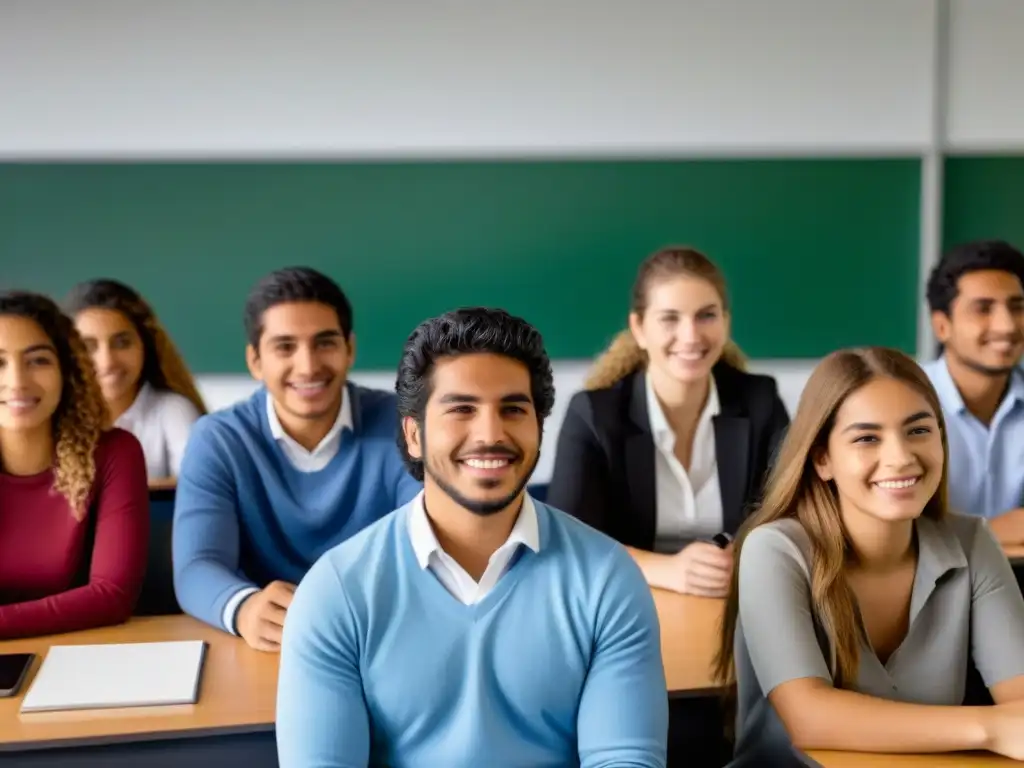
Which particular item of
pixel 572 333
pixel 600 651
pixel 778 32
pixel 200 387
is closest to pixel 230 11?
pixel 200 387

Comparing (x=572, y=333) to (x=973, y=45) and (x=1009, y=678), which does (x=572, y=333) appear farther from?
(x=1009, y=678)

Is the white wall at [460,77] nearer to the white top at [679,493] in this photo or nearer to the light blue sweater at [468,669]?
the white top at [679,493]

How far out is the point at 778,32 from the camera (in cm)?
451

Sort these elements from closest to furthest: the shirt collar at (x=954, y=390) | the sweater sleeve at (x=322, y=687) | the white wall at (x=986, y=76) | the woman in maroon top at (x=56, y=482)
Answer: the sweater sleeve at (x=322, y=687) → the woman in maroon top at (x=56, y=482) → the shirt collar at (x=954, y=390) → the white wall at (x=986, y=76)

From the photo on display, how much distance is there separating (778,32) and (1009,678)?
3.44 metres

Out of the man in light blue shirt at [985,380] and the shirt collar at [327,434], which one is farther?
the man in light blue shirt at [985,380]

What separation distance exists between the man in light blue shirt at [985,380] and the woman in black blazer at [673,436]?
538 mm

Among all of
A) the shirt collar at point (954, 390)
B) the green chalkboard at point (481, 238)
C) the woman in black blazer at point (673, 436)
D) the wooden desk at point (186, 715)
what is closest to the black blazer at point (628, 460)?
the woman in black blazer at point (673, 436)

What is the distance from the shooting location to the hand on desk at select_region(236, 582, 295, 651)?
6.20 ft

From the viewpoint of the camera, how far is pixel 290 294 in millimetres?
2354

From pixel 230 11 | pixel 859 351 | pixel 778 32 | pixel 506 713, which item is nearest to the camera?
pixel 506 713

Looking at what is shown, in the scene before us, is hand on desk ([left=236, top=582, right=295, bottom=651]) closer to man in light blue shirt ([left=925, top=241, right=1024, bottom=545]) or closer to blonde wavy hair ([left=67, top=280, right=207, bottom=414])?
blonde wavy hair ([left=67, top=280, right=207, bottom=414])

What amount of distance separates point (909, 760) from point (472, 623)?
652 millimetres

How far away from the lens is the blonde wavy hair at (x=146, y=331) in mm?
3383
